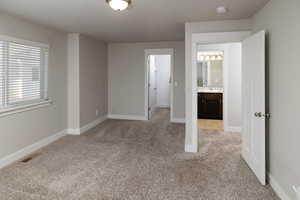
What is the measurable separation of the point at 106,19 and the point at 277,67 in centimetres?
264

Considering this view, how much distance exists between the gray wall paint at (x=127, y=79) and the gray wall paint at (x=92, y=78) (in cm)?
26

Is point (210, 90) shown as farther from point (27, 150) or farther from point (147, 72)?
point (27, 150)

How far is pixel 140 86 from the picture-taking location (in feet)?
20.1

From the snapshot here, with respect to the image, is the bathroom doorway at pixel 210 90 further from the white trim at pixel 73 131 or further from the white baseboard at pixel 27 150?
the white baseboard at pixel 27 150

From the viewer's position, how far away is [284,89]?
2.15 meters

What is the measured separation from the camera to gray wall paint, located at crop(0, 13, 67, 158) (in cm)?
305

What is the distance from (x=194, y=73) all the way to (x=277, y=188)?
1997 millimetres

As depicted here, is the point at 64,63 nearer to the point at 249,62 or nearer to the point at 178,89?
the point at 178,89

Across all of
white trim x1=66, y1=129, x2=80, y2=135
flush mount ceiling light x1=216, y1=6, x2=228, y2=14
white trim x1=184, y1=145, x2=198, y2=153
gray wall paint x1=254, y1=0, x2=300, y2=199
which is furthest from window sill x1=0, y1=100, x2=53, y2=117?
gray wall paint x1=254, y1=0, x2=300, y2=199

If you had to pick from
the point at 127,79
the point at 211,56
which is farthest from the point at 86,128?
the point at 211,56

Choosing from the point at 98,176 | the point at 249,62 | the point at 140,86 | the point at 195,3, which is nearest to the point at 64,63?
the point at 140,86

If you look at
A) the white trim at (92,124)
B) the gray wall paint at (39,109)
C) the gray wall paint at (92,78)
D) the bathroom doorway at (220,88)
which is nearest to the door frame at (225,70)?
the bathroom doorway at (220,88)

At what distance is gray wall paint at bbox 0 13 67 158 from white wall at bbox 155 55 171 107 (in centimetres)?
487

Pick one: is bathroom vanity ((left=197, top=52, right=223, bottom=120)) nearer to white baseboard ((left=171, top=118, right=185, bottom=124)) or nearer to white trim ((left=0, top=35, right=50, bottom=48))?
white baseboard ((left=171, top=118, right=185, bottom=124))
